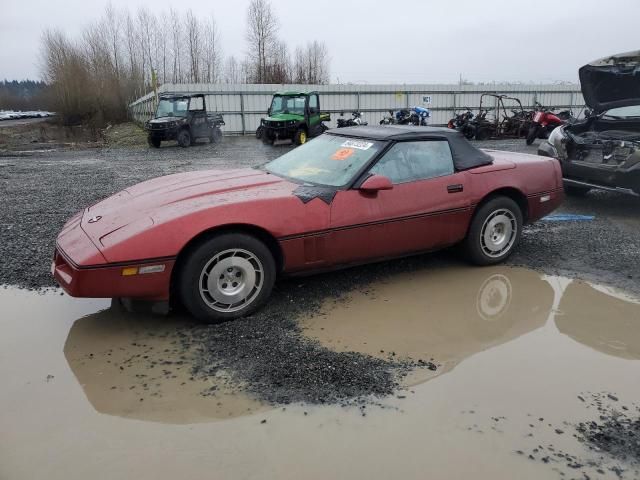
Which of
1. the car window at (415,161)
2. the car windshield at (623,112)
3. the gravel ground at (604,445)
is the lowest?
→ the gravel ground at (604,445)

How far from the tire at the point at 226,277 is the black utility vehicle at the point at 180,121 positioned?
16.1 metres

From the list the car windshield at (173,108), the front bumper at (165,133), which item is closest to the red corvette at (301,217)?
the front bumper at (165,133)

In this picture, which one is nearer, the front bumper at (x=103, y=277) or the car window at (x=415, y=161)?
the front bumper at (x=103, y=277)

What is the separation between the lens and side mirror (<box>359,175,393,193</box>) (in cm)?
404

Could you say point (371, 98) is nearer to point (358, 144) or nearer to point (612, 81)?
point (612, 81)

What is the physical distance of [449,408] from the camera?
2723mm

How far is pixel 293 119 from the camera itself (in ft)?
61.0

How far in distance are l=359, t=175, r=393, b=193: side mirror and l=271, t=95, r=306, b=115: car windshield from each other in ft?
50.6

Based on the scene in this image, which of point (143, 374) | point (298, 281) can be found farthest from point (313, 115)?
point (143, 374)

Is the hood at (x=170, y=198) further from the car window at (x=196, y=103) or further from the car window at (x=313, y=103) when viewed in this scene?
the car window at (x=196, y=103)

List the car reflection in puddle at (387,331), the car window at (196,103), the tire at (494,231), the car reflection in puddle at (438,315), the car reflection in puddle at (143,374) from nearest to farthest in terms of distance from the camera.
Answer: the car reflection in puddle at (143,374), the car reflection in puddle at (387,331), the car reflection in puddle at (438,315), the tire at (494,231), the car window at (196,103)

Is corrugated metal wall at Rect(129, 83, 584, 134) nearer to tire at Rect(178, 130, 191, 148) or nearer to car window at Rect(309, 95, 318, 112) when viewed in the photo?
tire at Rect(178, 130, 191, 148)

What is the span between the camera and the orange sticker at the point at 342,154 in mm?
4488

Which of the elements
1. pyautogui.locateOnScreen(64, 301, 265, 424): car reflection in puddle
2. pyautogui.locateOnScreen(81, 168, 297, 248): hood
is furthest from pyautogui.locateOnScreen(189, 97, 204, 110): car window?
pyautogui.locateOnScreen(64, 301, 265, 424): car reflection in puddle
